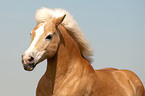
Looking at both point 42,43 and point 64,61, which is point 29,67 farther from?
point 64,61

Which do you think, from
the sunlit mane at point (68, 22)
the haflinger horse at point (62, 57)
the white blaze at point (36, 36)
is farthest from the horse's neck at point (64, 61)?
the white blaze at point (36, 36)

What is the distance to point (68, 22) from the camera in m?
7.19

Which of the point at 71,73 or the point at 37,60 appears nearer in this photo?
the point at 37,60

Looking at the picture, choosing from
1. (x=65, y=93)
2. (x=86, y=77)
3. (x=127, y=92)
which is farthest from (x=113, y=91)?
(x=65, y=93)

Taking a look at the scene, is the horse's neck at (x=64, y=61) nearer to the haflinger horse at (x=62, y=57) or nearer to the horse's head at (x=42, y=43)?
the haflinger horse at (x=62, y=57)

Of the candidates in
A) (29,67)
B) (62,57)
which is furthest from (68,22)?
(29,67)

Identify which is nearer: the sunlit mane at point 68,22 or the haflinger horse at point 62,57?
the haflinger horse at point 62,57

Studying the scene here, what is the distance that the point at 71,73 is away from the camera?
6.90 meters

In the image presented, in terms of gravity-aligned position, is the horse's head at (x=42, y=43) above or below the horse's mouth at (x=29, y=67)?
above

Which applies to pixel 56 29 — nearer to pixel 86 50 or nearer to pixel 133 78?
pixel 86 50

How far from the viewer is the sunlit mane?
23.4ft

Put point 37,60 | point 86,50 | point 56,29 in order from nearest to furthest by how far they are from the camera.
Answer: point 37,60 < point 56,29 < point 86,50

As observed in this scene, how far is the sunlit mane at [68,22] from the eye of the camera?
23.4ft

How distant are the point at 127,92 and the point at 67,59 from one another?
2488 millimetres
